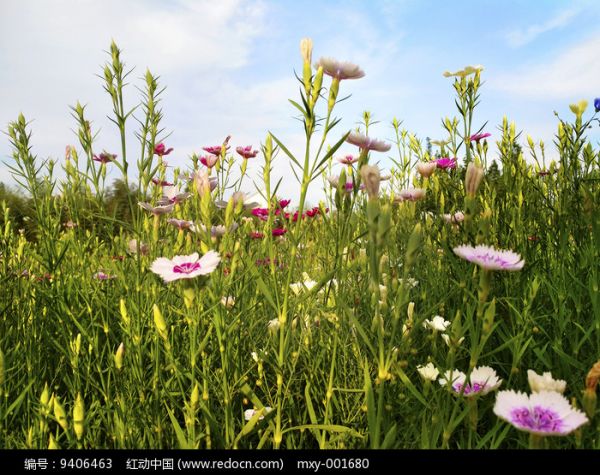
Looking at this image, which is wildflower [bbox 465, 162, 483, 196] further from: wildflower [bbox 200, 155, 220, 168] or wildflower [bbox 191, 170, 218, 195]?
wildflower [bbox 200, 155, 220, 168]

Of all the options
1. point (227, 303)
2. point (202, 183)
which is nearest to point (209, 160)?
point (227, 303)

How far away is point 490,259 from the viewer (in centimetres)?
118

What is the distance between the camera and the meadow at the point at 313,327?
4.11ft

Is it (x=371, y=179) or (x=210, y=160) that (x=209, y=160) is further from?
(x=371, y=179)

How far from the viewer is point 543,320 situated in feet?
6.72

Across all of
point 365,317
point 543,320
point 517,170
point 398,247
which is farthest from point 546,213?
point 365,317

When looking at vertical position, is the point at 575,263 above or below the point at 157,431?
above

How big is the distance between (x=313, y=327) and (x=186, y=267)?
35.8 inches

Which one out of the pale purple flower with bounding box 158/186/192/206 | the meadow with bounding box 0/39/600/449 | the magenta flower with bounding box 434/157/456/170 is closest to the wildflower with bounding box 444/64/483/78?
the meadow with bounding box 0/39/600/449

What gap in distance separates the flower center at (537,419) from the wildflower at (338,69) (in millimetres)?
1052

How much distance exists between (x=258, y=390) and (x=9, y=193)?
9335 millimetres

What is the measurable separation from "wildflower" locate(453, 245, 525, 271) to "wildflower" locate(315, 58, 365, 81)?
67 cm
